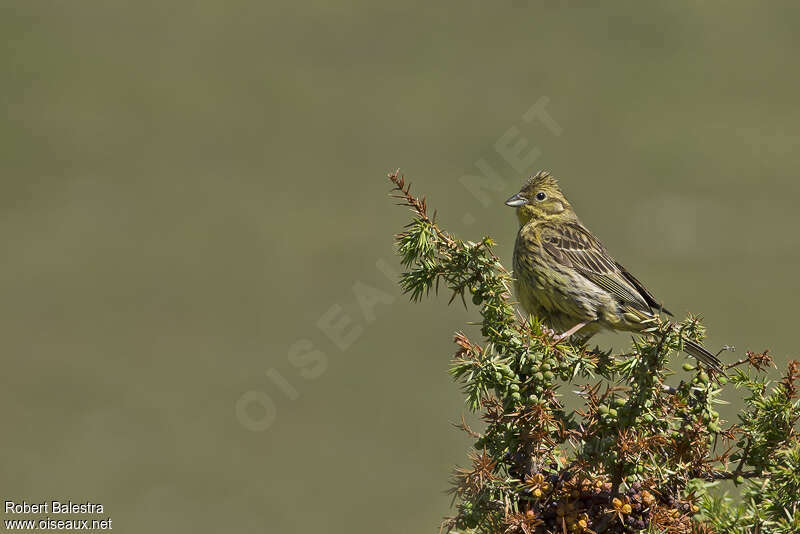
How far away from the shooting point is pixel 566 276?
11.5ft

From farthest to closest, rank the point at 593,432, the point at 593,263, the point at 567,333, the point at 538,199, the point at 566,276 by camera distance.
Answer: the point at 538,199 → the point at 593,263 → the point at 566,276 → the point at 567,333 → the point at 593,432

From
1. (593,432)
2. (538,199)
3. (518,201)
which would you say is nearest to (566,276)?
(518,201)

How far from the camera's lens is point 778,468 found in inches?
67.9

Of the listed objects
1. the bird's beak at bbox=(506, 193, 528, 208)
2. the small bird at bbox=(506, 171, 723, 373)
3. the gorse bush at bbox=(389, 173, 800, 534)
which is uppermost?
the bird's beak at bbox=(506, 193, 528, 208)

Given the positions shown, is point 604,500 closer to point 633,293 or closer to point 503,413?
point 503,413

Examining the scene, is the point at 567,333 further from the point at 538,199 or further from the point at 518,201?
the point at 538,199

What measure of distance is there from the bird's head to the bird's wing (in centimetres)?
10

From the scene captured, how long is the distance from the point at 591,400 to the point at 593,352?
1.24 ft

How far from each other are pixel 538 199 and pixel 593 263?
1.35ft

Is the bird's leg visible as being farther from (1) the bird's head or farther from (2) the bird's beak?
(1) the bird's head

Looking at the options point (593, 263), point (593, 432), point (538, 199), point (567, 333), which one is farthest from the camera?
point (538, 199)

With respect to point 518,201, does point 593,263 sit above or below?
below

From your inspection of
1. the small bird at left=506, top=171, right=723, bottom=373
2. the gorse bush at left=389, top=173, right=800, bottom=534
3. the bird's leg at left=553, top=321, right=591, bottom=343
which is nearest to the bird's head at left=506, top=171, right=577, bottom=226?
the small bird at left=506, top=171, right=723, bottom=373

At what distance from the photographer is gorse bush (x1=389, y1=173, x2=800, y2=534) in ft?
5.60
